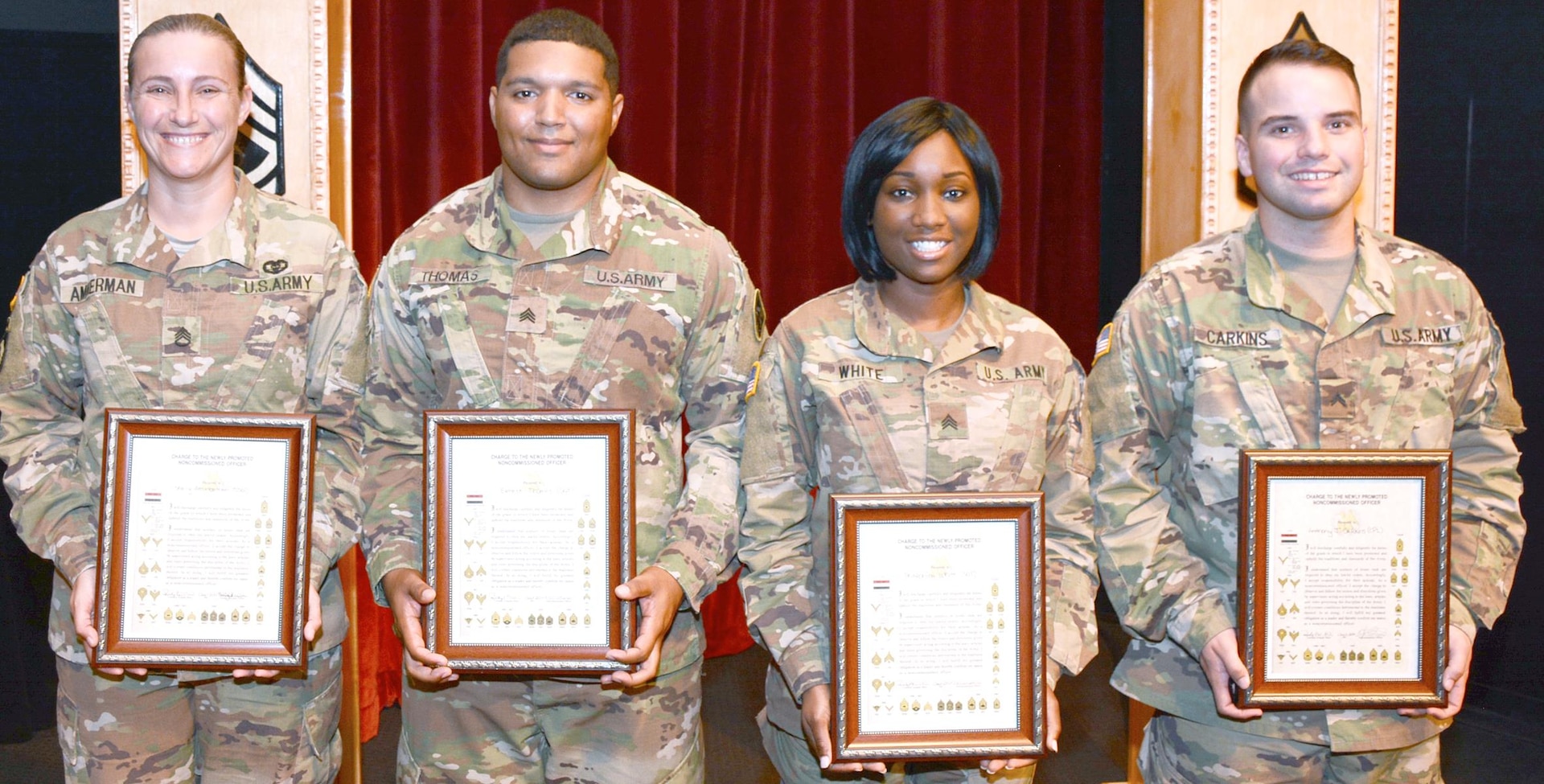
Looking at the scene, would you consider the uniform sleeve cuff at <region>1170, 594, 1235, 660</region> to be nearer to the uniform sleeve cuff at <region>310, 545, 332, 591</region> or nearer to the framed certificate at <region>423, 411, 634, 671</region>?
the framed certificate at <region>423, 411, 634, 671</region>

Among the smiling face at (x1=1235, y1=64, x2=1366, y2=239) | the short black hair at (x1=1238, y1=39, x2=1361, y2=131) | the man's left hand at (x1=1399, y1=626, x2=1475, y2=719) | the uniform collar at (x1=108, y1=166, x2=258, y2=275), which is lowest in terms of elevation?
the man's left hand at (x1=1399, y1=626, x2=1475, y2=719)

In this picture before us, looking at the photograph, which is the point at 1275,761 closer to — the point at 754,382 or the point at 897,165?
the point at 754,382

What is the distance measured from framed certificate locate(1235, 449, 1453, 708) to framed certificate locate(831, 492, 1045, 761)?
15.0 inches

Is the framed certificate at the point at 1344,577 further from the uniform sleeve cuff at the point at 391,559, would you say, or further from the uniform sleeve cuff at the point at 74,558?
the uniform sleeve cuff at the point at 74,558

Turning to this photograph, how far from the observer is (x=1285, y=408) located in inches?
83.4

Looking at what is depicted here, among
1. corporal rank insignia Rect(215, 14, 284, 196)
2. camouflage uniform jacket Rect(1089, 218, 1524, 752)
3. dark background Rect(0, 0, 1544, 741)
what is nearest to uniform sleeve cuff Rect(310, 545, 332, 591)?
corporal rank insignia Rect(215, 14, 284, 196)

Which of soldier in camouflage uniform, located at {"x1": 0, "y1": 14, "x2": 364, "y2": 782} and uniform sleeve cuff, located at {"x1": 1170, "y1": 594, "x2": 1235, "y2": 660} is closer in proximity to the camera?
uniform sleeve cuff, located at {"x1": 1170, "y1": 594, "x2": 1235, "y2": 660}

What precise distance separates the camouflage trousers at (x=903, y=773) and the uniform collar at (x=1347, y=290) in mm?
954

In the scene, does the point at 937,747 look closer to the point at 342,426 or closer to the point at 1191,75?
the point at 342,426

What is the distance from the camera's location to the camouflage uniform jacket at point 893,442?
6.76 ft

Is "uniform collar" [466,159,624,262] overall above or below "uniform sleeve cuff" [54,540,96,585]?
above

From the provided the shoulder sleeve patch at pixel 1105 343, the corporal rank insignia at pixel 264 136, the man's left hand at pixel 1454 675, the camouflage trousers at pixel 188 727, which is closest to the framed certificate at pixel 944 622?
the shoulder sleeve patch at pixel 1105 343

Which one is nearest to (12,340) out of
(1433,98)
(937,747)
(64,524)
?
(64,524)

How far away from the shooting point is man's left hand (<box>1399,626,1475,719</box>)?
203 centimetres
